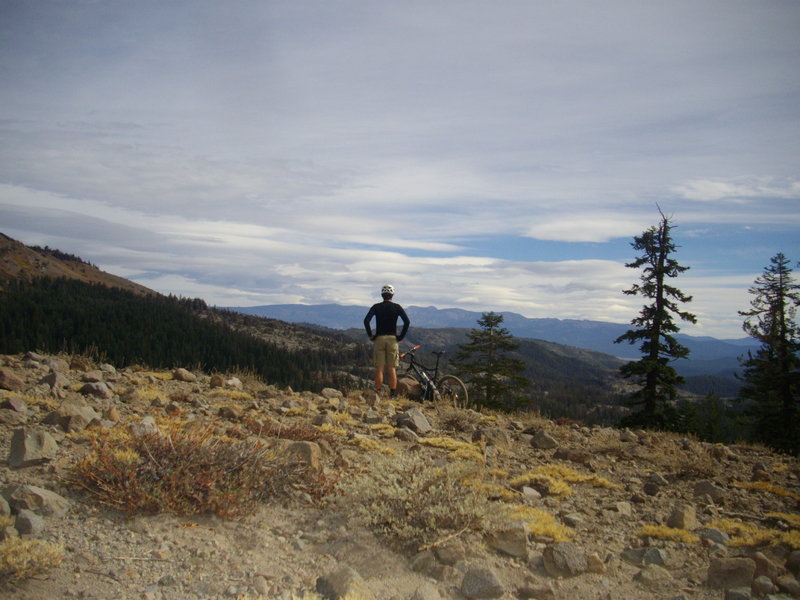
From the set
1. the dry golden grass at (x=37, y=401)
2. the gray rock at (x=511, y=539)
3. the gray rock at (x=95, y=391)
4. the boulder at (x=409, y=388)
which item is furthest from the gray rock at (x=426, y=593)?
the boulder at (x=409, y=388)

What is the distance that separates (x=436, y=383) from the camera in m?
13.3

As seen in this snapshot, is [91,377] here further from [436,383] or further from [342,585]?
[436,383]

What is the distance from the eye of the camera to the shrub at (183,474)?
4.62 m

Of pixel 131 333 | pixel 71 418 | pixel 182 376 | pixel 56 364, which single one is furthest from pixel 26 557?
pixel 131 333

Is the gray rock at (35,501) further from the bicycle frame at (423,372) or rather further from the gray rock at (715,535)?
the bicycle frame at (423,372)

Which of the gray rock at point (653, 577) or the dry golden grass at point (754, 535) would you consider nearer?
the gray rock at point (653, 577)

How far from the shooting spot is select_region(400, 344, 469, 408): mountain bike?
13.0m

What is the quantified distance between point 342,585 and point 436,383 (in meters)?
9.53

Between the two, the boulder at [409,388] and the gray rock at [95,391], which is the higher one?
the gray rock at [95,391]

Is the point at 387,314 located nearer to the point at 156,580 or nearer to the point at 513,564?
the point at 513,564

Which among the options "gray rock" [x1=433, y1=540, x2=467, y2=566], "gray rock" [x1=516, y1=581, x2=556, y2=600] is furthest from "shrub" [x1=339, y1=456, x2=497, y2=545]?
"gray rock" [x1=516, y1=581, x2=556, y2=600]

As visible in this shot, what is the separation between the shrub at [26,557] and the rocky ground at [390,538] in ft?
0.17

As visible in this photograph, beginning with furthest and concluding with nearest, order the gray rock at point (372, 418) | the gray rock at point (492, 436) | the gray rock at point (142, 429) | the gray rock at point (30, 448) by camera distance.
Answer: the gray rock at point (372, 418)
the gray rock at point (492, 436)
the gray rock at point (142, 429)
the gray rock at point (30, 448)

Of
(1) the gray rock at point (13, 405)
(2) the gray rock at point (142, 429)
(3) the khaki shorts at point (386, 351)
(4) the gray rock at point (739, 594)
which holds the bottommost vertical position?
(4) the gray rock at point (739, 594)
